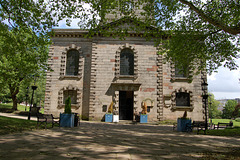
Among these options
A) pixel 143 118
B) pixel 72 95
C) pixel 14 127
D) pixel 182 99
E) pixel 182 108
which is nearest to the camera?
pixel 14 127

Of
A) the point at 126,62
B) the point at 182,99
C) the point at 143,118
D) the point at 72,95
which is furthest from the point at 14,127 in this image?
the point at 182,99

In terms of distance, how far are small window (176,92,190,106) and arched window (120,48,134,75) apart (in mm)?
5948

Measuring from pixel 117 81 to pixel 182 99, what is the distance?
7.67 metres

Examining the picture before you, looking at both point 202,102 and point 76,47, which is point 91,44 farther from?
point 202,102

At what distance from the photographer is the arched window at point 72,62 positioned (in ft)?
68.6

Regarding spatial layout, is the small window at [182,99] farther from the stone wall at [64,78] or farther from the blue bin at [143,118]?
the stone wall at [64,78]

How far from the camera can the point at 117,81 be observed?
19734 millimetres

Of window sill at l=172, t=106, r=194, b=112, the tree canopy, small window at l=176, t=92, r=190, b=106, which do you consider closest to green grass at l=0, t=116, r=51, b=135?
the tree canopy

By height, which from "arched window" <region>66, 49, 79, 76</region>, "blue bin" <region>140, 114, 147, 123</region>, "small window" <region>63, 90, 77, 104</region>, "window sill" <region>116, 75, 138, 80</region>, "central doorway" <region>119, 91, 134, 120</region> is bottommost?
"blue bin" <region>140, 114, 147, 123</region>

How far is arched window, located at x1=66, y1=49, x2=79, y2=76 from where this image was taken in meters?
20.9

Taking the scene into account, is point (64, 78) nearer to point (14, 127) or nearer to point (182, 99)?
point (14, 127)

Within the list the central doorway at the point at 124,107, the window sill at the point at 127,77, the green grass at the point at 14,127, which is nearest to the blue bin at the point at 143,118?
the central doorway at the point at 124,107

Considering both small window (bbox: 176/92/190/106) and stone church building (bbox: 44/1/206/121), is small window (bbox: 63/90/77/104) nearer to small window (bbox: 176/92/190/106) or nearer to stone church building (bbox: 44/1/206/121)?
stone church building (bbox: 44/1/206/121)

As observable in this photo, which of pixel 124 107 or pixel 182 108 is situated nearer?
pixel 182 108
